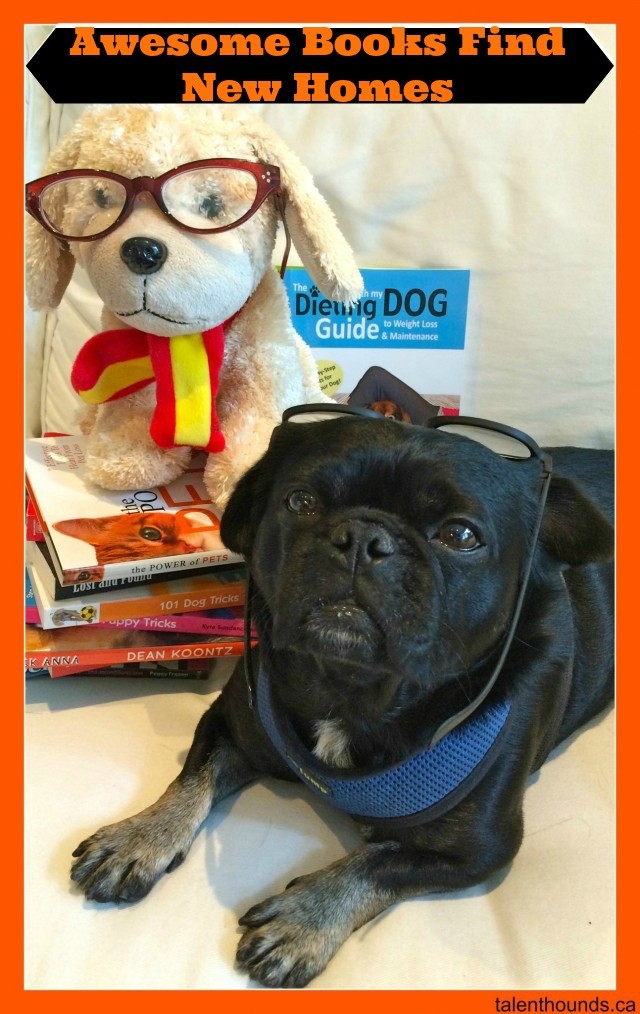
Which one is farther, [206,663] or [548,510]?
[206,663]

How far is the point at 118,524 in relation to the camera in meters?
1.22

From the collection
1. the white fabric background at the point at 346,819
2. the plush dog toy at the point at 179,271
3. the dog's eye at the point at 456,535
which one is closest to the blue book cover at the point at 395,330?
the white fabric background at the point at 346,819

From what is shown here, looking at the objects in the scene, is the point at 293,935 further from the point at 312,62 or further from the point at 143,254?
the point at 312,62

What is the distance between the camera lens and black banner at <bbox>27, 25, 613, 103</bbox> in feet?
3.58

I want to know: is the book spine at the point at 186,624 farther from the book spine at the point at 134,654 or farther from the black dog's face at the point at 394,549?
the black dog's face at the point at 394,549

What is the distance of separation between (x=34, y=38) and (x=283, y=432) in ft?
2.05

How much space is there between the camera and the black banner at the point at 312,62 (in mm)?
1091

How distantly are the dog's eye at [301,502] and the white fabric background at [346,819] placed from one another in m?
0.42

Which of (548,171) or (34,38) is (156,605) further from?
(548,171)

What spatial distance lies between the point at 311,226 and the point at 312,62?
21 centimetres

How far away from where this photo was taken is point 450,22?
1066 millimetres

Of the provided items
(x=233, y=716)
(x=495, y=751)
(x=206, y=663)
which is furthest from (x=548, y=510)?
(x=206, y=663)

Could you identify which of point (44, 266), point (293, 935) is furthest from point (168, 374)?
point (293, 935)

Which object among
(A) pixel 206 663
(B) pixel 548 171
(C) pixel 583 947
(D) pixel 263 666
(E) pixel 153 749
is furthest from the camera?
(B) pixel 548 171
